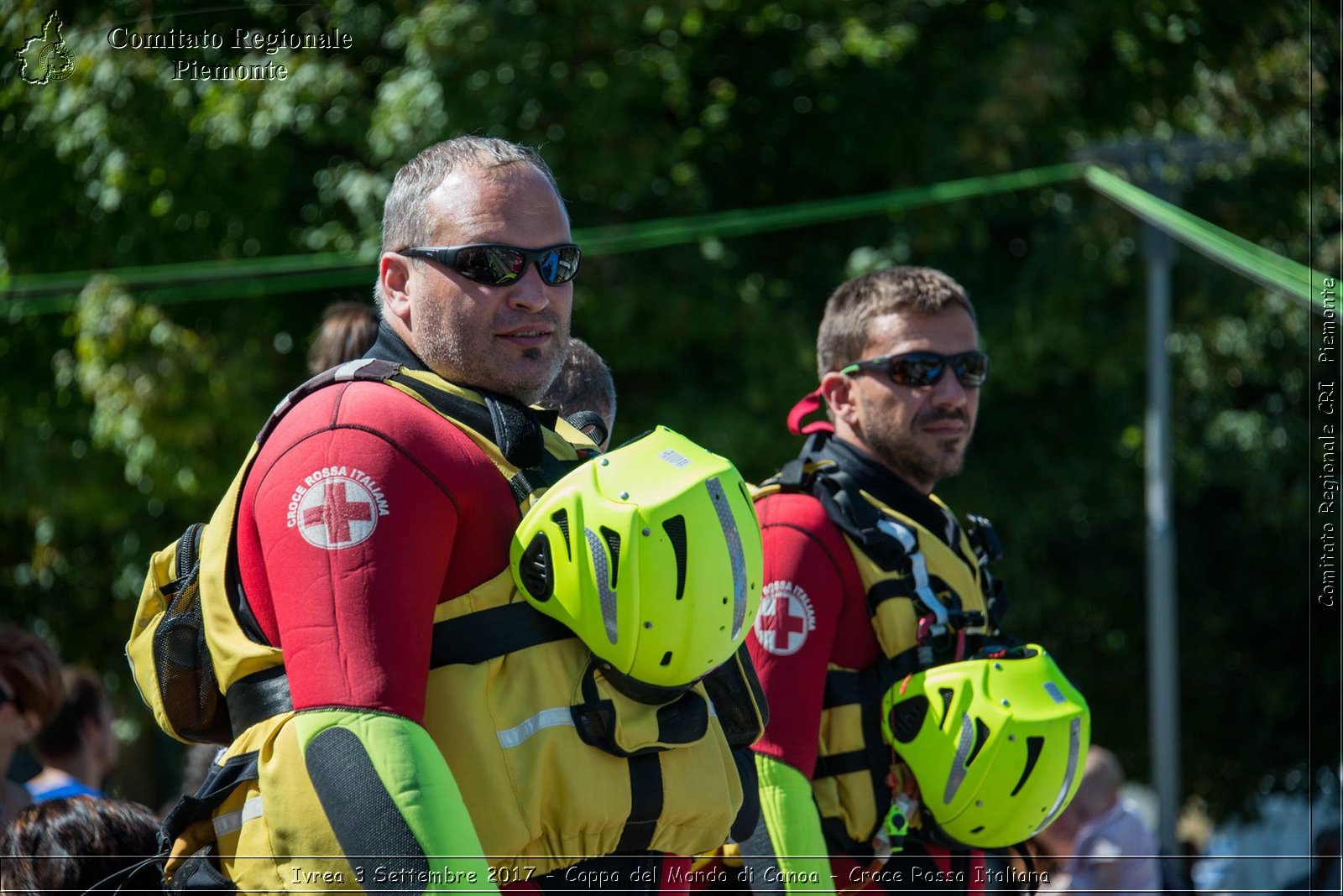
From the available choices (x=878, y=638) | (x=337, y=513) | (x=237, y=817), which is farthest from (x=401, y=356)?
(x=878, y=638)

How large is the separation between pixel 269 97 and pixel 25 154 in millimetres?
1855

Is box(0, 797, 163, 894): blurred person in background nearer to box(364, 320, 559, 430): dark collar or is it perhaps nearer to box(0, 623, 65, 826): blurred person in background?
box(0, 623, 65, 826): blurred person in background

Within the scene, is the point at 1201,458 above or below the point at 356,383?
below

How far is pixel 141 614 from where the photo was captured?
2.46 m

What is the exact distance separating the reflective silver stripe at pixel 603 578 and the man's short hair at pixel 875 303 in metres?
1.98

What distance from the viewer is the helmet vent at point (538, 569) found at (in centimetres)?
214

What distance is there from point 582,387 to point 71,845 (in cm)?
158

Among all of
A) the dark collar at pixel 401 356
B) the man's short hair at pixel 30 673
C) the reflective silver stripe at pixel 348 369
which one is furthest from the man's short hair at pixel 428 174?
the man's short hair at pixel 30 673

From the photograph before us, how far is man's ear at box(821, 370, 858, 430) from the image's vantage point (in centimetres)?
395

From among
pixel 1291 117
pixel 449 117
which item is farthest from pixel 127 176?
pixel 1291 117

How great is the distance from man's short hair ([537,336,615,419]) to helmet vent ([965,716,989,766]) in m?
1.22

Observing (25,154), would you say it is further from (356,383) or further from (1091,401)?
(356,383)

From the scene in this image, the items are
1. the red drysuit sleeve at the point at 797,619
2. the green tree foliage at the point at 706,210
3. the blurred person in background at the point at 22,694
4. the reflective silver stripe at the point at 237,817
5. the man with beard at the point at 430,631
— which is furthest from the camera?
the green tree foliage at the point at 706,210

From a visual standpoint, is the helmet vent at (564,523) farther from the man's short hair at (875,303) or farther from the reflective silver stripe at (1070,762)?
the man's short hair at (875,303)
